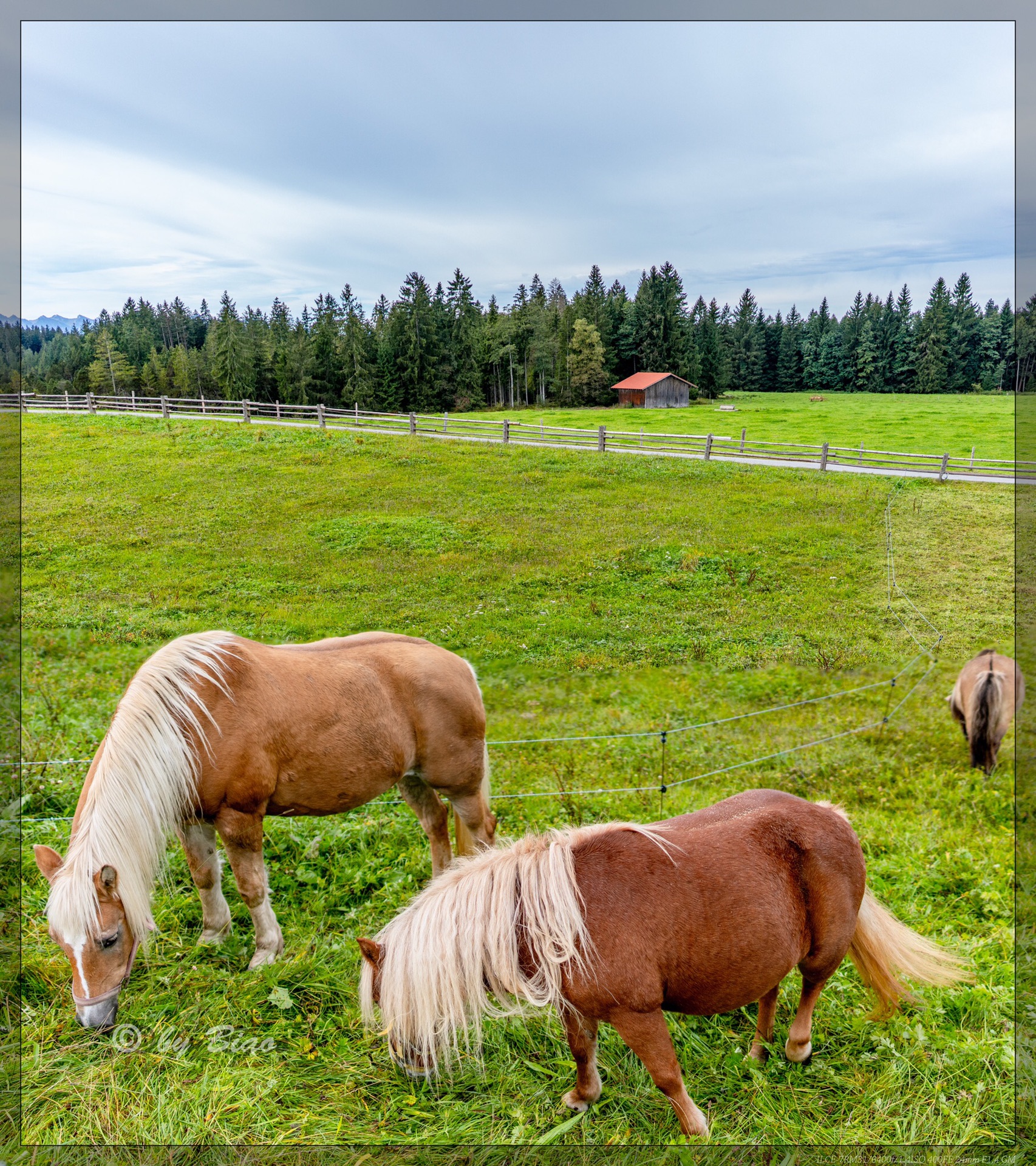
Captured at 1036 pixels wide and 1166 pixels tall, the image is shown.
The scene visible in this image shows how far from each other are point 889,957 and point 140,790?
2.82 metres

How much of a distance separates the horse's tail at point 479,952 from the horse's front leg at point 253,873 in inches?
42.6

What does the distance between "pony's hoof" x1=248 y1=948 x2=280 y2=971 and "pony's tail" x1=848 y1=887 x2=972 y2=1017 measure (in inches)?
92.6

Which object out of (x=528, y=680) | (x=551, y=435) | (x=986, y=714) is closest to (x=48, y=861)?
(x=528, y=680)

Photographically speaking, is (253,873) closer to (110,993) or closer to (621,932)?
(110,993)

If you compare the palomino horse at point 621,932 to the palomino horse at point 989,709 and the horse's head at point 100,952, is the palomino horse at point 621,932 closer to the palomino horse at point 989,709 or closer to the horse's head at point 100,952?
the horse's head at point 100,952

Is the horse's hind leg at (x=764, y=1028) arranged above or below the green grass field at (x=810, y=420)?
below

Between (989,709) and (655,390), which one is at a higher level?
(655,390)

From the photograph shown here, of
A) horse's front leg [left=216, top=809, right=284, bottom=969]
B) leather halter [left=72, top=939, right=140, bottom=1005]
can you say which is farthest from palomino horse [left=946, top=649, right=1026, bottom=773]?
leather halter [left=72, top=939, right=140, bottom=1005]

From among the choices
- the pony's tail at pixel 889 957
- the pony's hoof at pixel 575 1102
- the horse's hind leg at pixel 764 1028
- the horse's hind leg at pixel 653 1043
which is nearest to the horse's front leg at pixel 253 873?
the pony's hoof at pixel 575 1102

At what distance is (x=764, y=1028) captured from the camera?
2389mm

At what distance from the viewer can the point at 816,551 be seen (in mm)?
6328

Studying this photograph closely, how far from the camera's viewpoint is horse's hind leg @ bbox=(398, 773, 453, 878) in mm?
3383

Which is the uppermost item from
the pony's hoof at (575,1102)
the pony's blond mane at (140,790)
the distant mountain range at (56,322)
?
the distant mountain range at (56,322)

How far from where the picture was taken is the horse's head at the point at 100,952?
2277mm
